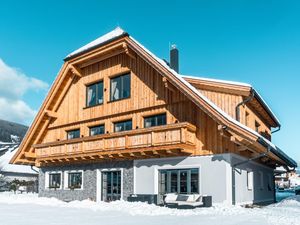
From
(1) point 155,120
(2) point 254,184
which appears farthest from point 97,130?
(2) point 254,184

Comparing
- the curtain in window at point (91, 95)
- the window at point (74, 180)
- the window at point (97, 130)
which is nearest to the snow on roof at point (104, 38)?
the curtain in window at point (91, 95)

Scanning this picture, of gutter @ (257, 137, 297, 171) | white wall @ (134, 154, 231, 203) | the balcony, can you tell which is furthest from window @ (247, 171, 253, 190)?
the balcony

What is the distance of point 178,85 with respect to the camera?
58.5 feet

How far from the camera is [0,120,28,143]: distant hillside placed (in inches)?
A: 2376

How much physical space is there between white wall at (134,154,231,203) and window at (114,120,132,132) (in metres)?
2.26

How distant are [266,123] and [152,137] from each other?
10639 mm

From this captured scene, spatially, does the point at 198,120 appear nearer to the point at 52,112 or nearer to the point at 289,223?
the point at 289,223

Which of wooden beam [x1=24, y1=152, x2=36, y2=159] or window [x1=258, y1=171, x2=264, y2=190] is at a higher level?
wooden beam [x1=24, y1=152, x2=36, y2=159]

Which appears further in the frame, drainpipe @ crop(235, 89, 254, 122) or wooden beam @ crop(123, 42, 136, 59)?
wooden beam @ crop(123, 42, 136, 59)

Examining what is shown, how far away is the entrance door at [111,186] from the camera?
2072 cm

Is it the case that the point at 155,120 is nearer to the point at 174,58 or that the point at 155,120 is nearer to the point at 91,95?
the point at 174,58

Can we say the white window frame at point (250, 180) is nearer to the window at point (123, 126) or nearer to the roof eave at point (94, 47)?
the window at point (123, 126)

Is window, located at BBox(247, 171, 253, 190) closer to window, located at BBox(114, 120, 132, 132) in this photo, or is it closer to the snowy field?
the snowy field

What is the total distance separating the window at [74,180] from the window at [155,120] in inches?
234
